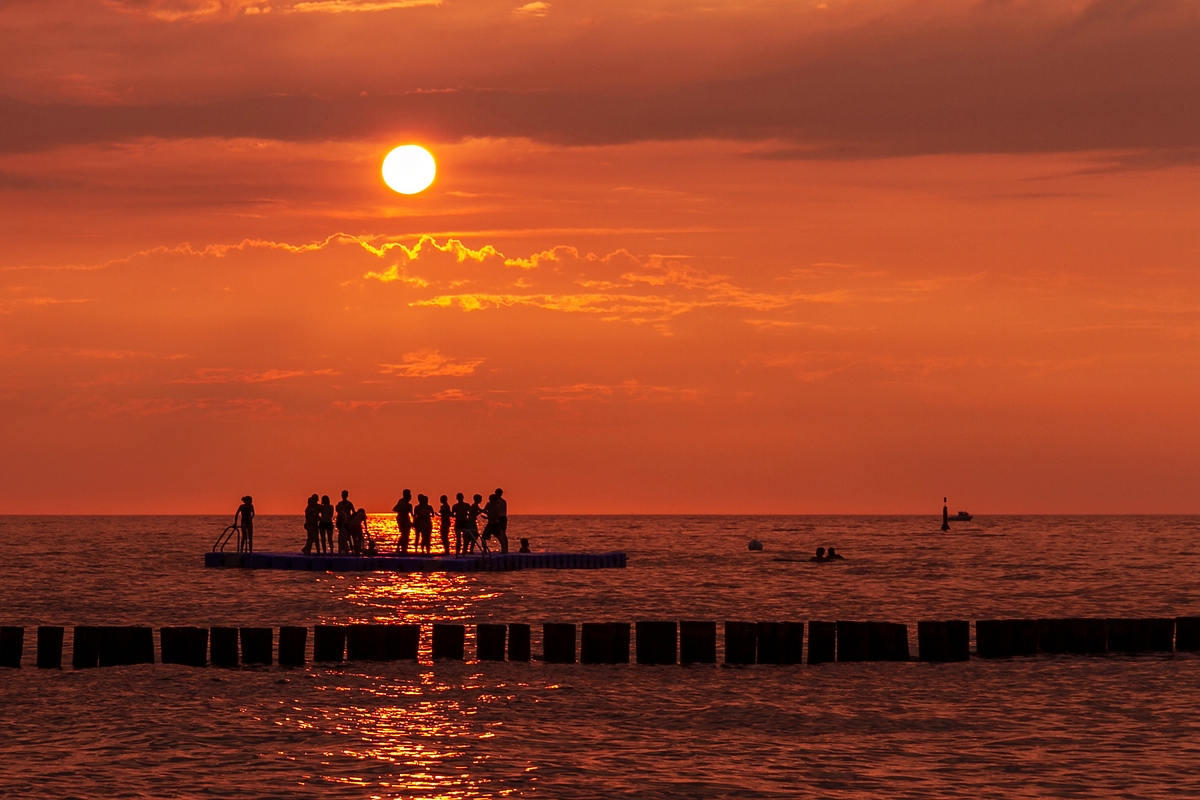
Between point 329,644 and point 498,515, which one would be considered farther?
point 498,515

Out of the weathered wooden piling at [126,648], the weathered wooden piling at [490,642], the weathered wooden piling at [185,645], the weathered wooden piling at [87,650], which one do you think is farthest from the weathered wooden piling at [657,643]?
the weathered wooden piling at [87,650]

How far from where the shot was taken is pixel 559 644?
26422mm

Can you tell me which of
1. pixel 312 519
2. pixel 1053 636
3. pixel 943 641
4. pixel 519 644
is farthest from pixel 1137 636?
pixel 312 519

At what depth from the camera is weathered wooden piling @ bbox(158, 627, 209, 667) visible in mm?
25703

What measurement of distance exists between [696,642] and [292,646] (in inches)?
286

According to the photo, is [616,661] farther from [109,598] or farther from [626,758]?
[109,598]

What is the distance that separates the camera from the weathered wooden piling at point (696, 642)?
87.2 ft

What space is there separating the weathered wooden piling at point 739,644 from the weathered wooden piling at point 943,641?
125 inches

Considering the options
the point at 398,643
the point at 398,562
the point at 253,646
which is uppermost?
the point at 398,562

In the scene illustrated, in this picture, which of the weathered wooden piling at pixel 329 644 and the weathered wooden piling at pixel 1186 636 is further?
the weathered wooden piling at pixel 1186 636

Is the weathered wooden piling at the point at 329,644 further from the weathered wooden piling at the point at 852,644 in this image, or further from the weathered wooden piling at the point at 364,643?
the weathered wooden piling at the point at 852,644

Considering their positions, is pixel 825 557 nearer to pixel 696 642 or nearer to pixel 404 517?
pixel 404 517

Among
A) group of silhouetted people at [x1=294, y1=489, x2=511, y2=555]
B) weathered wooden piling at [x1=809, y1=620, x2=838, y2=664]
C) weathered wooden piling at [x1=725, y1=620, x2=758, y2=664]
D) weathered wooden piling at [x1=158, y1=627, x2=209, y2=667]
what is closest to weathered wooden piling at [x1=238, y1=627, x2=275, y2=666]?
weathered wooden piling at [x1=158, y1=627, x2=209, y2=667]

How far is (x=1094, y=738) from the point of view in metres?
19.7
